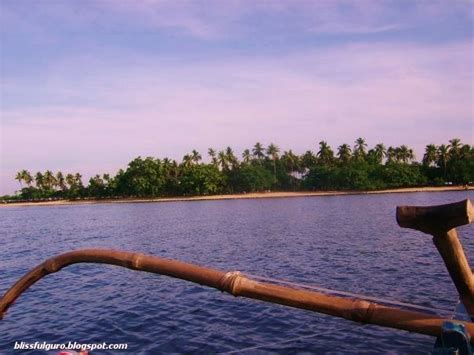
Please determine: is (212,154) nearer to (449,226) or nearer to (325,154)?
(325,154)

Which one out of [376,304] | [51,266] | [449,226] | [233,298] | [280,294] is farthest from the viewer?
[233,298]

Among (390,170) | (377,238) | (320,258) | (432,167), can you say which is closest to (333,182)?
(390,170)

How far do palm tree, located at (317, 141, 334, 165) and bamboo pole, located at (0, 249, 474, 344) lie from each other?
569ft

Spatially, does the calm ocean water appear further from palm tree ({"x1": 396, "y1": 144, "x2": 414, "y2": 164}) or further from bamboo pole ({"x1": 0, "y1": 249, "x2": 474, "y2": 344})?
palm tree ({"x1": 396, "y1": 144, "x2": 414, "y2": 164})

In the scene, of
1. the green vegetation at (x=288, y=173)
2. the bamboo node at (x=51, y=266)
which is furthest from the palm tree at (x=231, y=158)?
the bamboo node at (x=51, y=266)

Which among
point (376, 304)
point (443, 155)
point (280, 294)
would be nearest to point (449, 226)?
point (376, 304)

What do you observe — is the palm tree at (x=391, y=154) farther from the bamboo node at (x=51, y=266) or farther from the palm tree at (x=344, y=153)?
the bamboo node at (x=51, y=266)

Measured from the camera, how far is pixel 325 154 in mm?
174875

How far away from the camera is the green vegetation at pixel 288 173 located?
150 metres

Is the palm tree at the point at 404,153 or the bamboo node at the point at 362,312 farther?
the palm tree at the point at 404,153

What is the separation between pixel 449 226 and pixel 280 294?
1649 mm

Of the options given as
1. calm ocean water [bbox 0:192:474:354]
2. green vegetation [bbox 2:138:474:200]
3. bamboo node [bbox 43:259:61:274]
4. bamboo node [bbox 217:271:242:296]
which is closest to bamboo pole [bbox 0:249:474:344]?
bamboo node [bbox 217:271:242:296]

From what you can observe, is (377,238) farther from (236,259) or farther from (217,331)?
(217,331)

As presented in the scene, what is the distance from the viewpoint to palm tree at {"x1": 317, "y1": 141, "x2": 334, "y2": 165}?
574 feet
